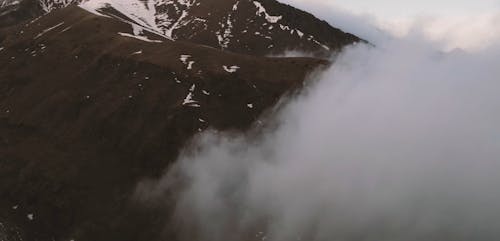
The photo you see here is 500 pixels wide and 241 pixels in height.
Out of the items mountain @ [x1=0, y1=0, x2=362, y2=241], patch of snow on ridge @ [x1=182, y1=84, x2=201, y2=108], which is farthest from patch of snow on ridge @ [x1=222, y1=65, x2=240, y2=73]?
patch of snow on ridge @ [x1=182, y1=84, x2=201, y2=108]

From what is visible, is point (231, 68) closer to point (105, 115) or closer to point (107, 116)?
point (107, 116)

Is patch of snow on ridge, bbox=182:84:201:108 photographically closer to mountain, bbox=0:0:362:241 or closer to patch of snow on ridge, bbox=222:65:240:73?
mountain, bbox=0:0:362:241

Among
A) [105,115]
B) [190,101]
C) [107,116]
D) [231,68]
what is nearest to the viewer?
[107,116]

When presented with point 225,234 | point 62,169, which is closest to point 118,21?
point 62,169

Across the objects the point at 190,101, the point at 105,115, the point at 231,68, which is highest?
the point at 231,68

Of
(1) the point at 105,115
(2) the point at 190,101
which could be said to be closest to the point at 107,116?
(1) the point at 105,115

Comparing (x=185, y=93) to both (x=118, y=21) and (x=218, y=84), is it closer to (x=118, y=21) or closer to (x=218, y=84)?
(x=218, y=84)
